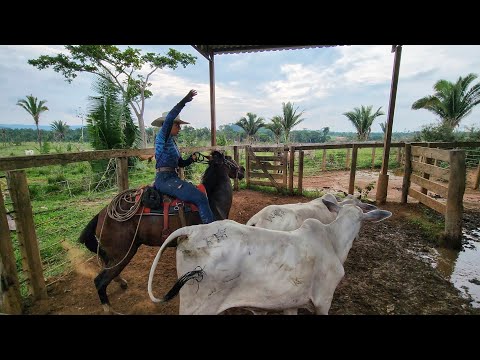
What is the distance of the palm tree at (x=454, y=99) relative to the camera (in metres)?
15.7

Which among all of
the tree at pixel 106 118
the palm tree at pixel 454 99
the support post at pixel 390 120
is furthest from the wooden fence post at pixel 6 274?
the palm tree at pixel 454 99

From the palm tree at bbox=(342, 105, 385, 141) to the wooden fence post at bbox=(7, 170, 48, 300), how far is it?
2550cm

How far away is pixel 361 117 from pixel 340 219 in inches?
969

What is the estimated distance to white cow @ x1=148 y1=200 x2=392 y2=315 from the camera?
6.15 feet

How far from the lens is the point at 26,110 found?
81.1 feet

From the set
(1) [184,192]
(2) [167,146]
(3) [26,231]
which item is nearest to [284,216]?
(1) [184,192]

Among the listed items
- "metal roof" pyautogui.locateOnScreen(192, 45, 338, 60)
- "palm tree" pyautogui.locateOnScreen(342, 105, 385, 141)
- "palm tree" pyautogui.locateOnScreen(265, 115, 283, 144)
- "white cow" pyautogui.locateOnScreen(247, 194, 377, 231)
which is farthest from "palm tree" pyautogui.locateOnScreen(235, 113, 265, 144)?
"white cow" pyautogui.locateOnScreen(247, 194, 377, 231)

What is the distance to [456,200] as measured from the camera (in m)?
4.72

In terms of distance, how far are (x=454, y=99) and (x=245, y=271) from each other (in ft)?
67.9

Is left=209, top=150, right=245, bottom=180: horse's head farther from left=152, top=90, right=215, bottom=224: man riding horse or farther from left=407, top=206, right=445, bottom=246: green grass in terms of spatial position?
left=407, top=206, right=445, bottom=246: green grass

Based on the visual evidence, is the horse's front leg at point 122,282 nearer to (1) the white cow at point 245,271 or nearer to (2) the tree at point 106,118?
(1) the white cow at point 245,271

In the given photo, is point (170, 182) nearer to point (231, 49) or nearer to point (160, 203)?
point (160, 203)
